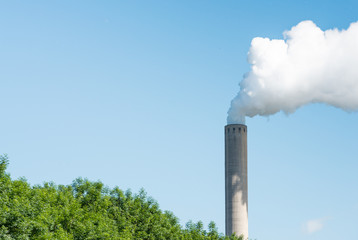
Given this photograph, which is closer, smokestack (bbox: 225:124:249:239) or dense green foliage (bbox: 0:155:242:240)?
dense green foliage (bbox: 0:155:242:240)

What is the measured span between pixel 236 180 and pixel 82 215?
56.1m

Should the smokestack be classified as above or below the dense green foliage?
above

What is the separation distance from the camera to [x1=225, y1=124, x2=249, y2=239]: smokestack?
9050 centimetres

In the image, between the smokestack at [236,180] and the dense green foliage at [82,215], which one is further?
the smokestack at [236,180]

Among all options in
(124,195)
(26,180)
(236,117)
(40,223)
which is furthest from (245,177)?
(40,223)

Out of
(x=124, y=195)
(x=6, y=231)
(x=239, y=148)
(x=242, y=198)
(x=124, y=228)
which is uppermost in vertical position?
(x=239, y=148)

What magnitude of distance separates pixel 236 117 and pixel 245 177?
991cm

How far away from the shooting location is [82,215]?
126ft

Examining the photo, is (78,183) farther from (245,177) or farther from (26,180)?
(245,177)

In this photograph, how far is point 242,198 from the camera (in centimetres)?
9150

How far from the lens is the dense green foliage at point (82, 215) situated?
98.2ft

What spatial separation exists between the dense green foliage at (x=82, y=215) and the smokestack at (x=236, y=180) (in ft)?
115

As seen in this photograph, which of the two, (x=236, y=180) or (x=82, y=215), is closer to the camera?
(x=82, y=215)

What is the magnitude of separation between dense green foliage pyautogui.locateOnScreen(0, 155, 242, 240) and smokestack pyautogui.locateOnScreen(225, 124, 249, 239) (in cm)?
3518
